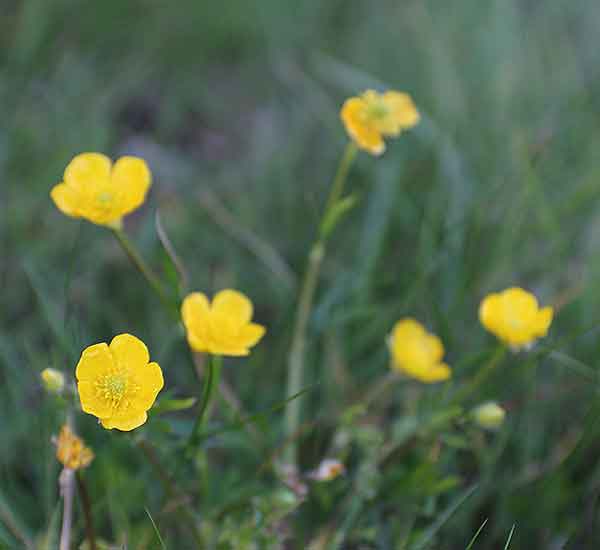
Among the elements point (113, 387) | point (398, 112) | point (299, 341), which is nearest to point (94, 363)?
point (113, 387)

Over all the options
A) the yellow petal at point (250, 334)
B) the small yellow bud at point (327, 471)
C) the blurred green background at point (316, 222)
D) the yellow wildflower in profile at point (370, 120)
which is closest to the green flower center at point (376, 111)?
the yellow wildflower in profile at point (370, 120)

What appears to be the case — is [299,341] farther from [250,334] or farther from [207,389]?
[207,389]

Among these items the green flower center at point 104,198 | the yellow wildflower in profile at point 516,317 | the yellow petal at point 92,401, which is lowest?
the yellow petal at point 92,401

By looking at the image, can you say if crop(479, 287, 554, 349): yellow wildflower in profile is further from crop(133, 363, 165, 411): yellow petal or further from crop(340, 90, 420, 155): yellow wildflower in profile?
crop(133, 363, 165, 411): yellow petal

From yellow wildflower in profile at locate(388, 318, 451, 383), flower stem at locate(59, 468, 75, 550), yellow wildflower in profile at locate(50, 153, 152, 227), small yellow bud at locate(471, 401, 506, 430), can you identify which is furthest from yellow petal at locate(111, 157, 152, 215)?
small yellow bud at locate(471, 401, 506, 430)

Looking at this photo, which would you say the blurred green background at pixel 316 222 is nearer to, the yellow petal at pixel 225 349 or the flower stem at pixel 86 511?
the flower stem at pixel 86 511

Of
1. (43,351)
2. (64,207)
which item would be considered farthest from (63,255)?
(64,207)

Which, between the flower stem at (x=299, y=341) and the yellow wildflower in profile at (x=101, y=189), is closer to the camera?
the yellow wildflower in profile at (x=101, y=189)
